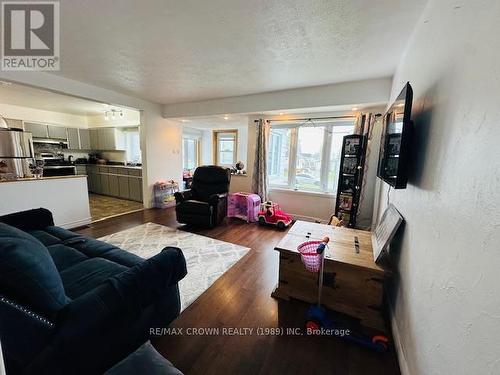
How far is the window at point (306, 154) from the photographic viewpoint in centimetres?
398

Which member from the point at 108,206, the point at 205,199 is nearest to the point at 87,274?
the point at 205,199

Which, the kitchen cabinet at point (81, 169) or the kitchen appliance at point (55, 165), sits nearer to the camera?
the kitchen appliance at point (55, 165)

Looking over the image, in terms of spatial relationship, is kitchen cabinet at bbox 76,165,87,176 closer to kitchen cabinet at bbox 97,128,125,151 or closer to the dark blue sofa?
kitchen cabinet at bbox 97,128,125,151

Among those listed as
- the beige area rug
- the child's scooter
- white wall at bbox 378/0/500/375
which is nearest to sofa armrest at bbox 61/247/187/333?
the beige area rug

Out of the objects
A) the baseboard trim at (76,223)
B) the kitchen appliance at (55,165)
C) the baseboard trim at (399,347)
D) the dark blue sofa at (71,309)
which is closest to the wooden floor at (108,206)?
the baseboard trim at (76,223)

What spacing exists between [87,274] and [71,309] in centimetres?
61

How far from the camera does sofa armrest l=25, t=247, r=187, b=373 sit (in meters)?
0.90

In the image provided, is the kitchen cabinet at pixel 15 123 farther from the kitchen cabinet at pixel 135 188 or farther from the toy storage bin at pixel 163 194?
Answer: the toy storage bin at pixel 163 194

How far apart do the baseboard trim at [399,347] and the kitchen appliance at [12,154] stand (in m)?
4.79

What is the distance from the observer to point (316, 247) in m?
1.71

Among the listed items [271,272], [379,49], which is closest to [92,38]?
[379,49]

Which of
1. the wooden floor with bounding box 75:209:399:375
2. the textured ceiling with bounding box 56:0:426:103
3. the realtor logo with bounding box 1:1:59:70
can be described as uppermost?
the textured ceiling with bounding box 56:0:426:103

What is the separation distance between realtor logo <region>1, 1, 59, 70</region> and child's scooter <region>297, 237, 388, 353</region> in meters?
2.74

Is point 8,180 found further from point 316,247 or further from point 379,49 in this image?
point 379,49
